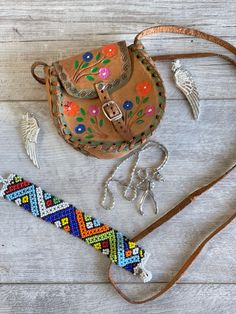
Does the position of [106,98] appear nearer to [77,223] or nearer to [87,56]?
[87,56]

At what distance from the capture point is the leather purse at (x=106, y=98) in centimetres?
144

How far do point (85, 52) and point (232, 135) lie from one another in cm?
46

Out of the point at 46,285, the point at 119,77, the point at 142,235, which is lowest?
the point at 46,285

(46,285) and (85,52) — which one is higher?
(85,52)

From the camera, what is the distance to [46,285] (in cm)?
153

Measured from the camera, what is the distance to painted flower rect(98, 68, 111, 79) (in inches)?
57.5

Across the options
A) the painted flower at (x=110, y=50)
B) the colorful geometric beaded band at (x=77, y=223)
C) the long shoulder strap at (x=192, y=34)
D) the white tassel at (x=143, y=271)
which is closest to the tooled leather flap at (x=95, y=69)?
the painted flower at (x=110, y=50)

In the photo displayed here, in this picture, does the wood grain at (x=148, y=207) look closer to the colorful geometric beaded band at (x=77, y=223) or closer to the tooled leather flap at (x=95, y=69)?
the colorful geometric beaded band at (x=77, y=223)

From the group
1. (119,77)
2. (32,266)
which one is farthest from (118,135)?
(32,266)

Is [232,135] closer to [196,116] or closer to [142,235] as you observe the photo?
[196,116]

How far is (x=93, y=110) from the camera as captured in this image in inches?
58.2

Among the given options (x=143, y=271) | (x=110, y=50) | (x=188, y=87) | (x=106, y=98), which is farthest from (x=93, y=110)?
(x=143, y=271)

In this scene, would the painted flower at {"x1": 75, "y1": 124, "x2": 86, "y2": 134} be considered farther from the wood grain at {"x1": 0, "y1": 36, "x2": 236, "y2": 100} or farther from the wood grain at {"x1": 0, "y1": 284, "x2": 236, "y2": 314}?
the wood grain at {"x1": 0, "y1": 284, "x2": 236, "y2": 314}

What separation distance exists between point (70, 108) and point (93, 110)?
61mm
